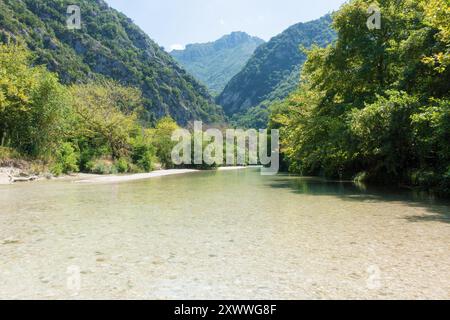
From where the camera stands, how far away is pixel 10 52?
97.0 ft

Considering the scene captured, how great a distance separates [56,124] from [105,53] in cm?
9491

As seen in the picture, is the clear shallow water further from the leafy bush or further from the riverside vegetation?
the leafy bush

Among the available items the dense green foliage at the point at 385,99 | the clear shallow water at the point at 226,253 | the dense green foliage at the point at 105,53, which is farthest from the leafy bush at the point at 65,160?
the dense green foliage at the point at 105,53

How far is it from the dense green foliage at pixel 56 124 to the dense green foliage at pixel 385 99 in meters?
19.2

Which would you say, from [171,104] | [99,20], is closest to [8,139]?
[171,104]

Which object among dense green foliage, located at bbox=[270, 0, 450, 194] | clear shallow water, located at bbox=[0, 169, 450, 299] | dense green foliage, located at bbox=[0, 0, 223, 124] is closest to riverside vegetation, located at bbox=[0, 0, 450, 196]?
dense green foliage, located at bbox=[270, 0, 450, 194]

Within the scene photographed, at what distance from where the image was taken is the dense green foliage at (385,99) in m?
15.5

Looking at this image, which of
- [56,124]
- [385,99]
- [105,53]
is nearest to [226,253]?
[385,99]

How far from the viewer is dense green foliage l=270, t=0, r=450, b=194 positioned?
51.0 feet

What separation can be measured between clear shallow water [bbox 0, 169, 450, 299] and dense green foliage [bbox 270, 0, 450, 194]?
17.5 ft

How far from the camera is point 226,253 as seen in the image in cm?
659

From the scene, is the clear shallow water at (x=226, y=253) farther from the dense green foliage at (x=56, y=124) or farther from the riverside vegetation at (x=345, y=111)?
the dense green foliage at (x=56, y=124)

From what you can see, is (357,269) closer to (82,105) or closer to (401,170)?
(401,170)

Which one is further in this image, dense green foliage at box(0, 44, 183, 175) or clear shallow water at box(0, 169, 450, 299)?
dense green foliage at box(0, 44, 183, 175)
